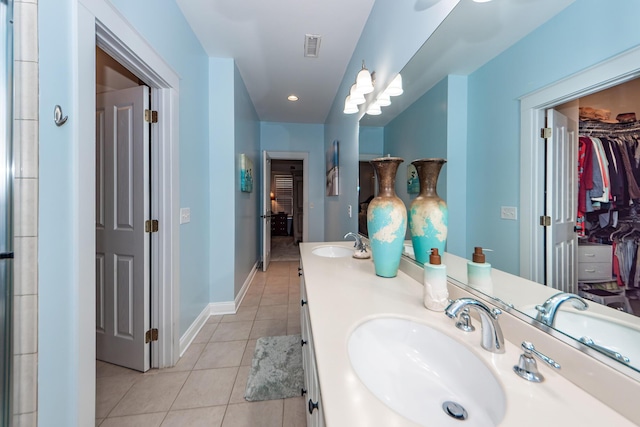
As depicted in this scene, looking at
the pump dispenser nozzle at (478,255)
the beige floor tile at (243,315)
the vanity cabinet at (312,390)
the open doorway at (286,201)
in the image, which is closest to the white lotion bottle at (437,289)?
the pump dispenser nozzle at (478,255)

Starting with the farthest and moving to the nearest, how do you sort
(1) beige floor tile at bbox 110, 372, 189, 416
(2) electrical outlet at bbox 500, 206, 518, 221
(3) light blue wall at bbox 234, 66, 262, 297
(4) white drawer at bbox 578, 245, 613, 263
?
(3) light blue wall at bbox 234, 66, 262, 297
(1) beige floor tile at bbox 110, 372, 189, 416
(2) electrical outlet at bbox 500, 206, 518, 221
(4) white drawer at bbox 578, 245, 613, 263

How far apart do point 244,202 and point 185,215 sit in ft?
3.75

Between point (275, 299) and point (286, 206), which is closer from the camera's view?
point (275, 299)

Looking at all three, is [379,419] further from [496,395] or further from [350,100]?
[350,100]

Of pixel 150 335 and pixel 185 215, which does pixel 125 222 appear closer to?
pixel 185 215

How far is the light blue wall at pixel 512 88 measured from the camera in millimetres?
504

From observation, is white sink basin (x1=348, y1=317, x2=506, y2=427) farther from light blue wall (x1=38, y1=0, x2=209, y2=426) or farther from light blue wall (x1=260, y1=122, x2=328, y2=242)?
light blue wall (x1=260, y1=122, x2=328, y2=242)

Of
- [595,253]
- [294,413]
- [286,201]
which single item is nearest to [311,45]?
[595,253]

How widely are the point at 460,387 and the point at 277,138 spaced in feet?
14.6

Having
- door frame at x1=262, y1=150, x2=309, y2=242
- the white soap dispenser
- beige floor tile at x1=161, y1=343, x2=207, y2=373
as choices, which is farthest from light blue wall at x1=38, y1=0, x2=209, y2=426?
door frame at x1=262, y1=150, x2=309, y2=242

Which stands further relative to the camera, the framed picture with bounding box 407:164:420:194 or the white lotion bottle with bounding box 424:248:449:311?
the framed picture with bounding box 407:164:420:194

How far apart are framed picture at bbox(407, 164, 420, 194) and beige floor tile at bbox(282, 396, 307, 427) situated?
4.32 feet

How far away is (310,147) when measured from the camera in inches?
180

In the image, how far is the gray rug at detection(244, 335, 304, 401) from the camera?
1.50 m
